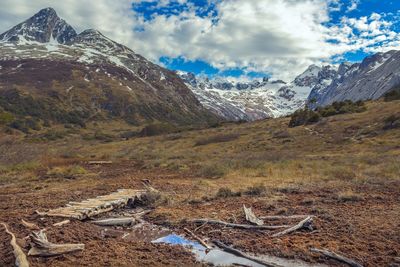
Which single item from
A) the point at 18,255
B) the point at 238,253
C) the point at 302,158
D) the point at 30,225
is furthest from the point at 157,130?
the point at 18,255

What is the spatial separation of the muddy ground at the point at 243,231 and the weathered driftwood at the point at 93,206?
0.57 meters

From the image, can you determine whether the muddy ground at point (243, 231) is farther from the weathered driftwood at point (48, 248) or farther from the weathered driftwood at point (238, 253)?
Answer: the weathered driftwood at point (238, 253)

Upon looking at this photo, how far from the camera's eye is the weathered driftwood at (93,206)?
14060 millimetres

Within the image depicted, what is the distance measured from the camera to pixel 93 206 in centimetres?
1509

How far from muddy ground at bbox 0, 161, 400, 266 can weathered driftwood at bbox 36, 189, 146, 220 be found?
565 millimetres

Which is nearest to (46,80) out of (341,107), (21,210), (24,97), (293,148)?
(24,97)

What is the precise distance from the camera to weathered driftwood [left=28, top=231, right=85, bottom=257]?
9.77 m

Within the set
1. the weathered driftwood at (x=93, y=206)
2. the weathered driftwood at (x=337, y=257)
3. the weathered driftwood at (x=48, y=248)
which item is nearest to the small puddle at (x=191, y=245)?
the weathered driftwood at (x=337, y=257)

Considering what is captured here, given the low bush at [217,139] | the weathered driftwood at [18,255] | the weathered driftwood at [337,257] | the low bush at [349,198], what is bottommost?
the weathered driftwood at [18,255]

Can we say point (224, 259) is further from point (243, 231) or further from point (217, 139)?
point (217, 139)

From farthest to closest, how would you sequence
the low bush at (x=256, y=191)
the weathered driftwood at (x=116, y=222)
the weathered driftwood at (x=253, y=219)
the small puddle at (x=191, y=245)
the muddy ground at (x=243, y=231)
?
the low bush at (x=256, y=191)
the weathered driftwood at (x=116, y=222)
the weathered driftwood at (x=253, y=219)
the muddy ground at (x=243, y=231)
the small puddle at (x=191, y=245)

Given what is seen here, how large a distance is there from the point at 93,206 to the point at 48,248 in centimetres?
516

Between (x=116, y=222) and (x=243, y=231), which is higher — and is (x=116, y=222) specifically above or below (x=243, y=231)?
below

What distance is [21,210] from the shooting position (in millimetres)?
15547
